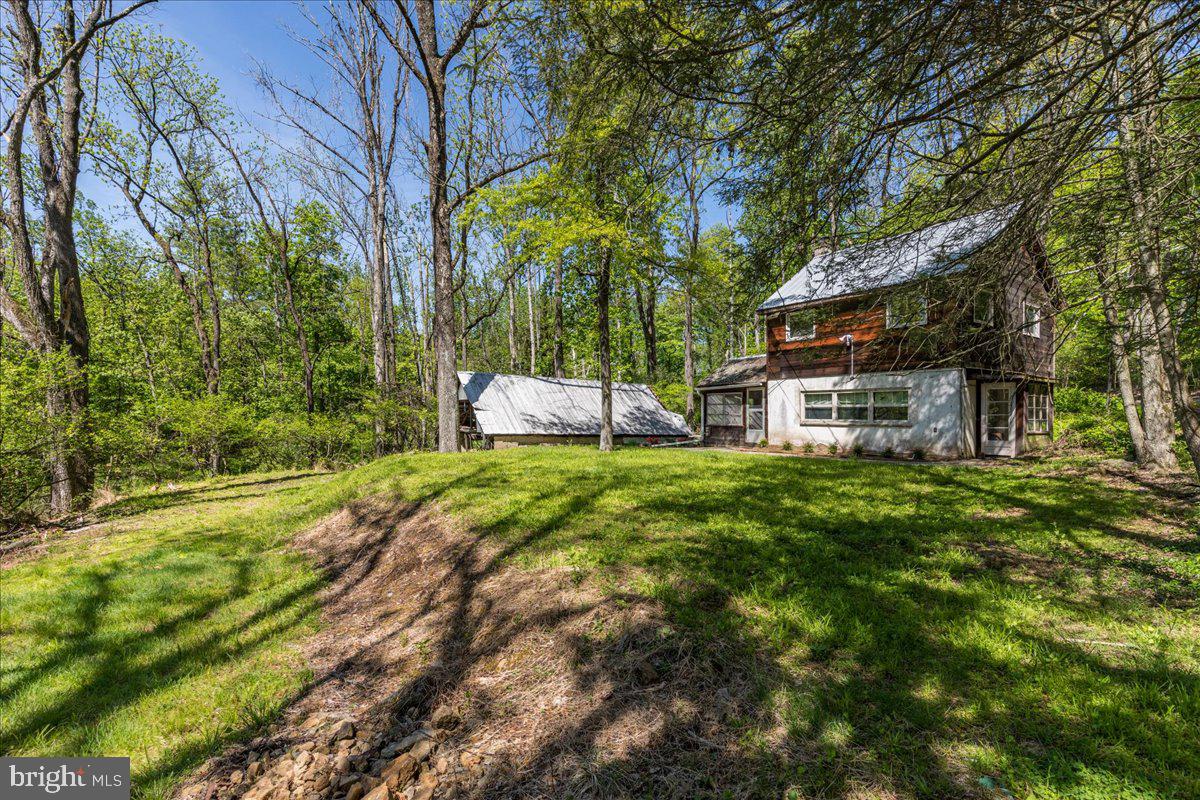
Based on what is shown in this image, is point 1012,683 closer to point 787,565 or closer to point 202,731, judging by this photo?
point 787,565

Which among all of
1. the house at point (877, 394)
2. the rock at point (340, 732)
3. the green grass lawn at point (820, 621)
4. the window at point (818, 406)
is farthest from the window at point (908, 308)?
the window at point (818, 406)

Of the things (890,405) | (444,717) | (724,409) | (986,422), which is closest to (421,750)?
(444,717)

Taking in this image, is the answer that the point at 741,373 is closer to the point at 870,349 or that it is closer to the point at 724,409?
the point at 724,409

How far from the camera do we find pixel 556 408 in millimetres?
20812

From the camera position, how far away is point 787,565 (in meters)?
4.27

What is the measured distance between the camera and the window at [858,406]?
45.5ft

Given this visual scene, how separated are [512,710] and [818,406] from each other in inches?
600

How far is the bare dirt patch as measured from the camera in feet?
7.51

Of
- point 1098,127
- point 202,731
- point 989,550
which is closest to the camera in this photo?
point 1098,127

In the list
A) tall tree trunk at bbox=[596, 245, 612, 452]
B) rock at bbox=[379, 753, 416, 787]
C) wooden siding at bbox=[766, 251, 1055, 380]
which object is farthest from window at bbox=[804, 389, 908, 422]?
rock at bbox=[379, 753, 416, 787]

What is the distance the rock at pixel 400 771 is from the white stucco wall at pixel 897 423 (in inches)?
499

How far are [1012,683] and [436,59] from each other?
1598 centimetres

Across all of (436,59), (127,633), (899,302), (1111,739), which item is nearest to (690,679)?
(1111,739)

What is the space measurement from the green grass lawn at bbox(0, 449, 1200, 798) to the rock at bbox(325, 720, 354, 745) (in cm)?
72
